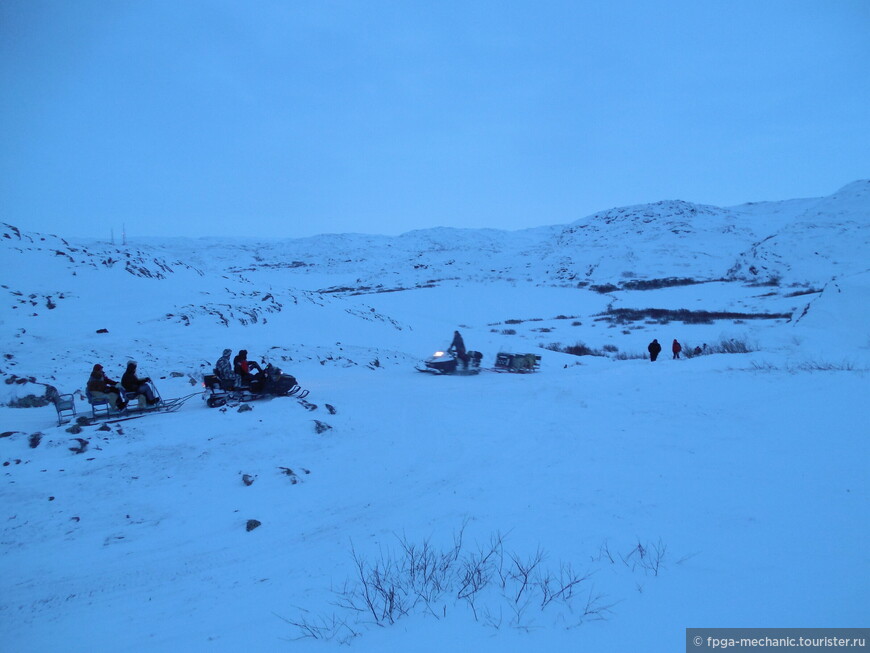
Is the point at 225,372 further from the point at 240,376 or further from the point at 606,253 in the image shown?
the point at 606,253

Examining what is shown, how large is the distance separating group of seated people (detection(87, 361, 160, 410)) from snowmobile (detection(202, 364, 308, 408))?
1.19m

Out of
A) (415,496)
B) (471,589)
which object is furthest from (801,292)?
(471,589)

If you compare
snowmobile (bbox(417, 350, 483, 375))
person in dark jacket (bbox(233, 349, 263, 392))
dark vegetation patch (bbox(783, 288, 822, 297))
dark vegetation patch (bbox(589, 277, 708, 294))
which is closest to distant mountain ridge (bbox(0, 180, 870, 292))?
dark vegetation patch (bbox(589, 277, 708, 294))

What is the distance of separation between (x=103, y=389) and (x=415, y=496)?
659 centimetres

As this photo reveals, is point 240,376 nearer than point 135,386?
No

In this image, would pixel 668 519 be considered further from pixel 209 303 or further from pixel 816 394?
pixel 209 303

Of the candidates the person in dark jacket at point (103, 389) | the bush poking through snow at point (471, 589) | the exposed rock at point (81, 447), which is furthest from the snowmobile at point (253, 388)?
the bush poking through snow at point (471, 589)

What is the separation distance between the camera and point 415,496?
7.26 meters

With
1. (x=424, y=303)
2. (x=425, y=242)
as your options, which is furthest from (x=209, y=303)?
(x=425, y=242)

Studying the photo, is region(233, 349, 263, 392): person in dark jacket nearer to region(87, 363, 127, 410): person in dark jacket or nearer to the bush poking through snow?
region(87, 363, 127, 410): person in dark jacket

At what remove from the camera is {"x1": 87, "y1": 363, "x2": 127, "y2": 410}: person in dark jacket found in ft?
30.3

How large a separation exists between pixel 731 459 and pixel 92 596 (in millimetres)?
9020

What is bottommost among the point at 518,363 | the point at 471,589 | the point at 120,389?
the point at 518,363

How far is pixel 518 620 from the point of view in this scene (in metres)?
4.29
